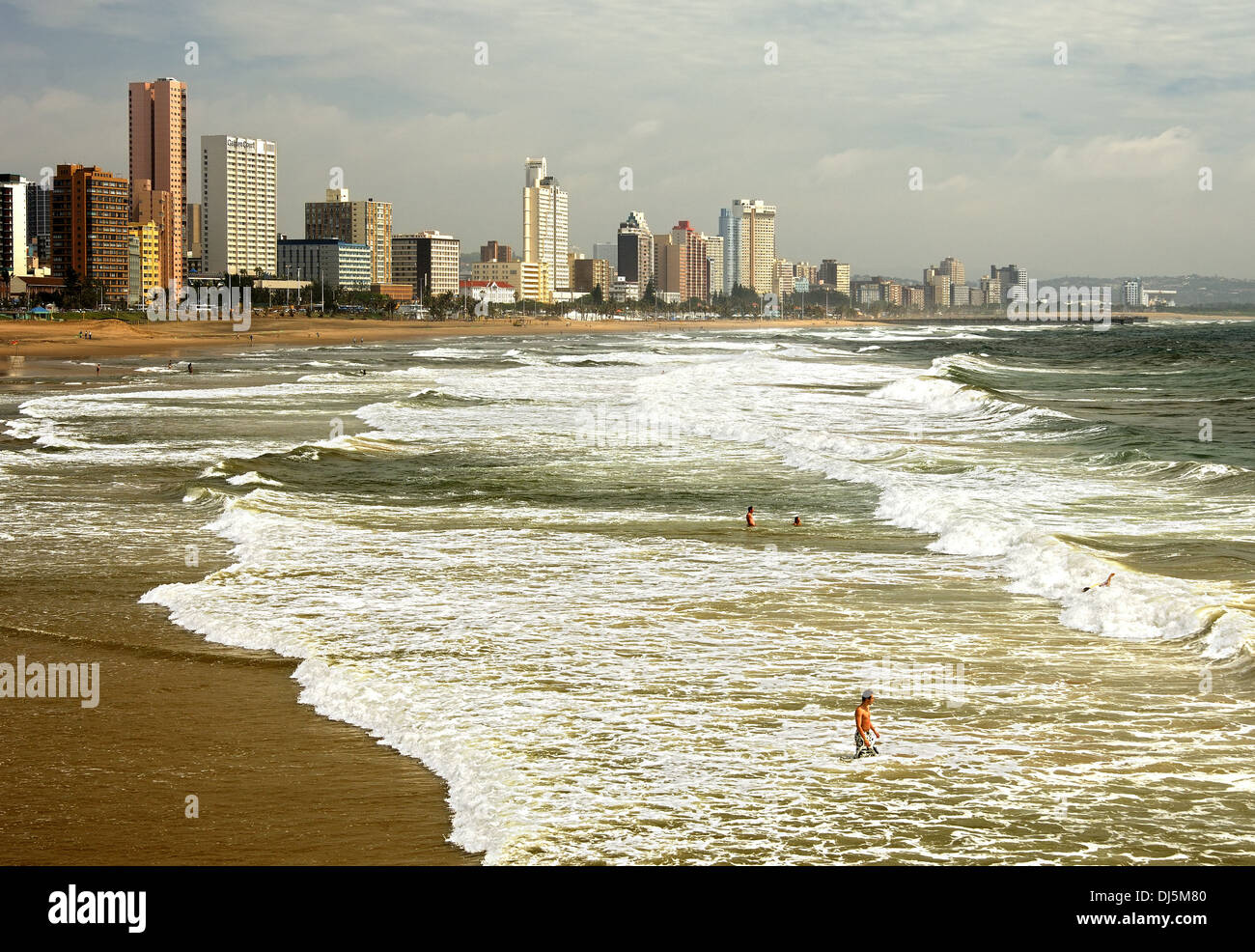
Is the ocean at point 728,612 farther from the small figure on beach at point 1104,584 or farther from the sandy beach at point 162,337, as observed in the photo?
the sandy beach at point 162,337

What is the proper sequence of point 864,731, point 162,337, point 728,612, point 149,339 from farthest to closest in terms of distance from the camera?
1. point 162,337
2. point 149,339
3. point 728,612
4. point 864,731

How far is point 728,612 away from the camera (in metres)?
14.3

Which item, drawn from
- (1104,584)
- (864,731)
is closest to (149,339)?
(1104,584)

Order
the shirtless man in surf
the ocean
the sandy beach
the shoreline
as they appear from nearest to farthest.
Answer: the ocean → the shirtless man in surf → the shoreline → the sandy beach

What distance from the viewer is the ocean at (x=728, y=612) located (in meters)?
8.84

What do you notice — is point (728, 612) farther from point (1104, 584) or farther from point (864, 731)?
point (864, 731)

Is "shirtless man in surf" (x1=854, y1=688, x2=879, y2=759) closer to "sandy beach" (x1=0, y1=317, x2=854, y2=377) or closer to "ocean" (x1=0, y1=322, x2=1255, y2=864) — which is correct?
"ocean" (x1=0, y1=322, x2=1255, y2=864)

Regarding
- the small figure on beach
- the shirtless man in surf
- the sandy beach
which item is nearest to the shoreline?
the sandy beach

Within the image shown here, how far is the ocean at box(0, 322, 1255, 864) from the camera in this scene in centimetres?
884

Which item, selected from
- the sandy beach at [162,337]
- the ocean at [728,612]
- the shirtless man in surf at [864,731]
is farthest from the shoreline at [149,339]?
the shirtless man in surf at [864,731]
